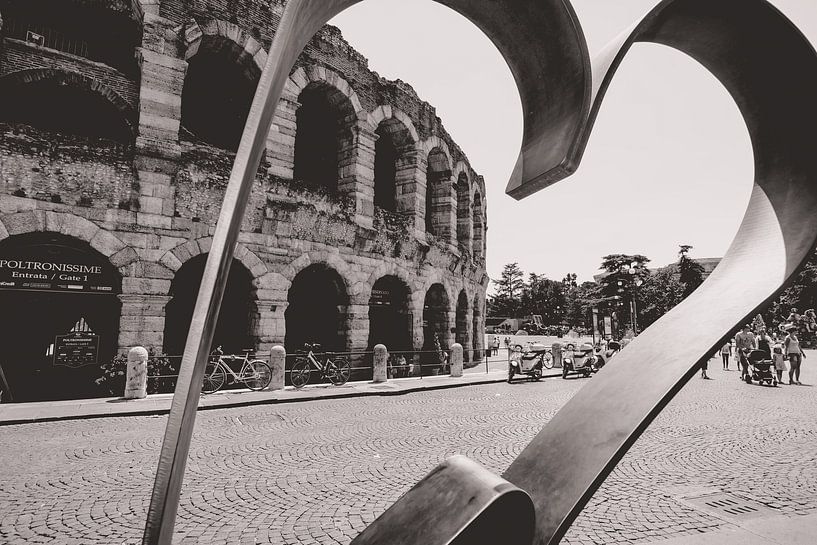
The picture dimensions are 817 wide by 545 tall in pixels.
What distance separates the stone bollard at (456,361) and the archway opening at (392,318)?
192 cm

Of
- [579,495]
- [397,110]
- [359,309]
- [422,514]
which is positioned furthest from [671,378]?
[397,110]

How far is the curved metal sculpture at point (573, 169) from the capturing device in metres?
1.50

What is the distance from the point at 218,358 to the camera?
10914 millimetres

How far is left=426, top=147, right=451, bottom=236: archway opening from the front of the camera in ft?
61.8

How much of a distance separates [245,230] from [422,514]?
11.7 m

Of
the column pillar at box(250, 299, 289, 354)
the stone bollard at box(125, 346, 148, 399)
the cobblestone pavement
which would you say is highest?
the column pillar at box(250, 299, 289, 354)

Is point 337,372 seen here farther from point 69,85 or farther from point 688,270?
point 688,270

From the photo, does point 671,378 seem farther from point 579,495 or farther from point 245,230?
point 245,230

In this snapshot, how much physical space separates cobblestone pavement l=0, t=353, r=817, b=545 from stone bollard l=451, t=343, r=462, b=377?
17.7 ft

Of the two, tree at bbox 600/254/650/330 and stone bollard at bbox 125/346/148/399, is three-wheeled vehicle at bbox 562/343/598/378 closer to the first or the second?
stone bollard at bbox 125/346/148/399

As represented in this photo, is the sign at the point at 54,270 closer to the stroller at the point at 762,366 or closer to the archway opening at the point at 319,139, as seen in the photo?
the archway opening at the point at 319,139

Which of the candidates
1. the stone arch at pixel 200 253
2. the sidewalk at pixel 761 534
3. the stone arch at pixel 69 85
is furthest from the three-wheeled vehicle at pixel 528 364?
the stone arch at pixel 69 85

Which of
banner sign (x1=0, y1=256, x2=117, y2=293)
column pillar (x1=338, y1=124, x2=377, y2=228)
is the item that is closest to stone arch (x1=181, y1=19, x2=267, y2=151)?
column pillar (x1=338, y1=124, x2=377, y2=228)

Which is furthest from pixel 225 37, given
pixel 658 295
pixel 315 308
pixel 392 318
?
pixel 658 295
